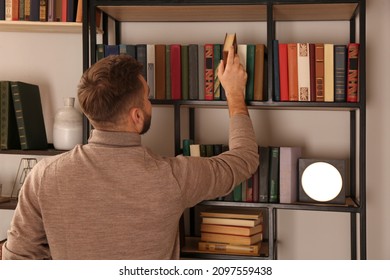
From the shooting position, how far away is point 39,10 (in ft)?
7.70

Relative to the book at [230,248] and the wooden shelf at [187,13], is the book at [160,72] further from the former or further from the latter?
the book at [230,248]

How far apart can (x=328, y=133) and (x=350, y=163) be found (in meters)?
0.17

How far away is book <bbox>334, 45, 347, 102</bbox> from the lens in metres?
2.08

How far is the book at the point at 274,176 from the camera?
7.13 feet

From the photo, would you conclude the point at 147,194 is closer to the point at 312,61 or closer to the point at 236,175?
the point at 236,175

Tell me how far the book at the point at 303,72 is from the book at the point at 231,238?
62 centimetres

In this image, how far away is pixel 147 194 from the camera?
1.62 metres

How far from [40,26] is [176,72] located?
2.26 feet

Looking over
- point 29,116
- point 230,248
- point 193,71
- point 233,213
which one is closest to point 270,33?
point 193,71

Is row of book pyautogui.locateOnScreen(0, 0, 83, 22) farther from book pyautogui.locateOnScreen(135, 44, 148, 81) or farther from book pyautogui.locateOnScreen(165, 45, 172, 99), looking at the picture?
book pyautogui.locateOnScreen(165, 45, 172, 99)

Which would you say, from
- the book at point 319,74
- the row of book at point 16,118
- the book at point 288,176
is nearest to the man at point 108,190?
the book at point 288,176

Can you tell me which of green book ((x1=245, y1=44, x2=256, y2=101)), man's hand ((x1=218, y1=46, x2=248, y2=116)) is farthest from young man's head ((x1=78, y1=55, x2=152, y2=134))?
green book ((x1=245, y1=44, x2=256, y2=101))

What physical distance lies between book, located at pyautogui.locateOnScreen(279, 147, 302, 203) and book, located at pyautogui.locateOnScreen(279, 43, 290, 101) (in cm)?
23

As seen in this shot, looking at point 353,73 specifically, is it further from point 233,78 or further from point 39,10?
point 39,10
